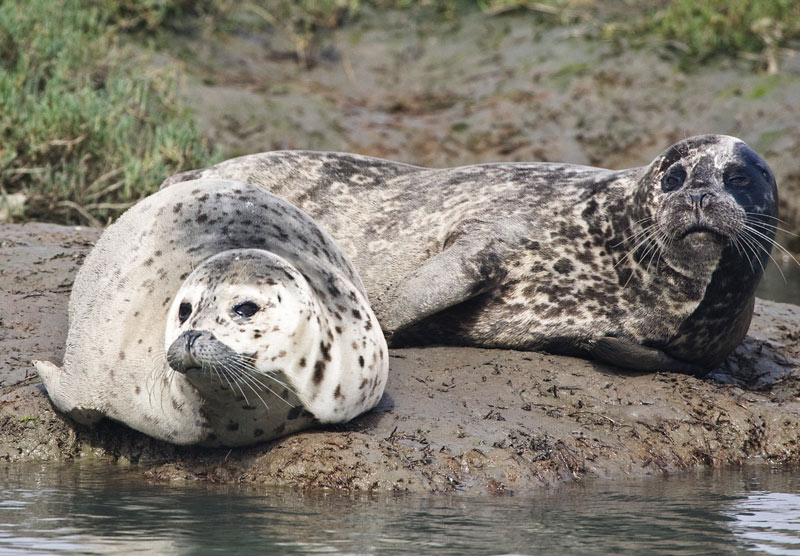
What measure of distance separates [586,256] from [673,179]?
60 cm

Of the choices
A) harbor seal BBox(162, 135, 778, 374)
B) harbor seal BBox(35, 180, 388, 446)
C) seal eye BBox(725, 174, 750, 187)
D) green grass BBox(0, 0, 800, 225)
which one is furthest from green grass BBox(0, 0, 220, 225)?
seal eye BBox(725, 174, 750, 187)

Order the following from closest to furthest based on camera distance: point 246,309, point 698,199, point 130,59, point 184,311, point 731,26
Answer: point 246,309 → point 184,311 → point 698,199 → point 130,59 → point 731,26

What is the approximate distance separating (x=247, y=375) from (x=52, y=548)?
1061 millimetres

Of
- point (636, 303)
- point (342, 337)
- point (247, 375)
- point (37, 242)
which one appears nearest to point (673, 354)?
point (636, 303)

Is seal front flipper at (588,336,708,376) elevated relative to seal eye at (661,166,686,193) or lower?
lower

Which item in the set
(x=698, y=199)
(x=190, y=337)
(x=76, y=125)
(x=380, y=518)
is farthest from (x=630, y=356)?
(x=76, y=125)

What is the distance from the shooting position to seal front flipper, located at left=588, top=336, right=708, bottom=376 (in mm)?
6008

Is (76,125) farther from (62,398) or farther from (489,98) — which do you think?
(489,98)

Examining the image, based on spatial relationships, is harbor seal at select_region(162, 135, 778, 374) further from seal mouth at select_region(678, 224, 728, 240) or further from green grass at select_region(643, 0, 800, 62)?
green grass at select_region(643, 0, 800, 62)

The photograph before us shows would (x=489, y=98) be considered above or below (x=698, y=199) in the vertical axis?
above

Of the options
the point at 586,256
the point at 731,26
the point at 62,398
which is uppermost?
the point at 731,26

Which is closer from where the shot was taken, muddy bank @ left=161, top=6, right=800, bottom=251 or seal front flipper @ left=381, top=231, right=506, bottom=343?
seal front flipper @ left=381, top=231, right=506, bottom=343

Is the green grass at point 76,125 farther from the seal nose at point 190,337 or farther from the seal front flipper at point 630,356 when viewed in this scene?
the seal nose at point 190,337

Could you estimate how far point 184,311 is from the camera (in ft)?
15.3
